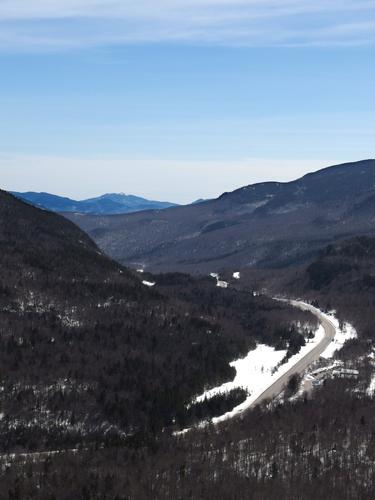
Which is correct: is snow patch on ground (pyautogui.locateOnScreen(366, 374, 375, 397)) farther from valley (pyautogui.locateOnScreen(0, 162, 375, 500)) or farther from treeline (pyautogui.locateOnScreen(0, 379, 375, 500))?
treeline (pyautogui.locateOnScreen(0, 379, 375, 500))

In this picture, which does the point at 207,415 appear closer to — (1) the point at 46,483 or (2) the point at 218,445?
(2) the point at 218,445

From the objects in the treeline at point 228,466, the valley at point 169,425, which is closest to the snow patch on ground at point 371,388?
the valley at point 169,425

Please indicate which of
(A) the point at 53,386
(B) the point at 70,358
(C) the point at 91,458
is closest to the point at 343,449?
(C) the point at 91,458

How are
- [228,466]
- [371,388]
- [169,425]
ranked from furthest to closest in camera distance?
1. [371,388]
2. [169,425]
3. [228,466]

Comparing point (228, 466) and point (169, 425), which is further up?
point (228, 466)

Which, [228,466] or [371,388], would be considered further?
[371,388]

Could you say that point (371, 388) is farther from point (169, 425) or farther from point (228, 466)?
point (228, 466)

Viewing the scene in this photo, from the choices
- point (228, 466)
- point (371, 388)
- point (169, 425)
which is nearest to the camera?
point (228, 466)

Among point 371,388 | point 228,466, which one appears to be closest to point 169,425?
point 228,466

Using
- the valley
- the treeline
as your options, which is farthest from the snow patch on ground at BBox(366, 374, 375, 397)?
the treeline

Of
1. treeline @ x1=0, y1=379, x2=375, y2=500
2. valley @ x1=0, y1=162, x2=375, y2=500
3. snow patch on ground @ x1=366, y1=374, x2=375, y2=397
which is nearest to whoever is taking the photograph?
treeline @ x1=0, y1=379, x2=375, y2=500

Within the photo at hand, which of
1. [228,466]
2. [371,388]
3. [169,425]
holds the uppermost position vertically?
[371,388]
